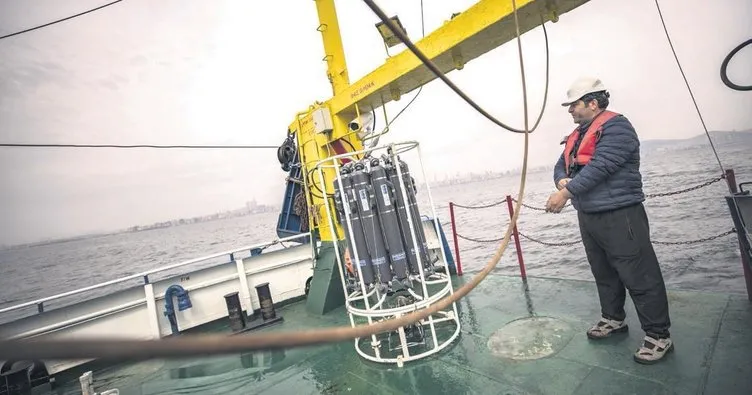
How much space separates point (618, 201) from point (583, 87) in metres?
1.00

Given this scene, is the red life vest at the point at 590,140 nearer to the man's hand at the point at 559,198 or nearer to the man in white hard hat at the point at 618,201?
the man in white hard hat at the point at 618,201

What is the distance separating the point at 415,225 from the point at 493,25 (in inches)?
84.5

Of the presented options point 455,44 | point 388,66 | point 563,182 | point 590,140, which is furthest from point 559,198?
point 388,66

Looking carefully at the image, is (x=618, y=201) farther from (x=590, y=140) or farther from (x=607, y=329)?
(x=607, y=329)

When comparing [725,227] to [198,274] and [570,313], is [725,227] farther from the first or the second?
[198,274]

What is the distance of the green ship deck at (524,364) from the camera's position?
2.62 m

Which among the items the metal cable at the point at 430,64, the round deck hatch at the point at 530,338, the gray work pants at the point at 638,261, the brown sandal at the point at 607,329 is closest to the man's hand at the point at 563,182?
the gray work pants at the point at 638,261

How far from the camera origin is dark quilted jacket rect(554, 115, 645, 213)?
8.98 ft

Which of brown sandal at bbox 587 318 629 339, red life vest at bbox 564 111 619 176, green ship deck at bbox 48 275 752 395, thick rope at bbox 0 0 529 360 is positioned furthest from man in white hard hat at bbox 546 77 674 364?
thick rope at bbox 0 0 529 360

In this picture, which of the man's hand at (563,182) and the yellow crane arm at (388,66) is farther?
the yellow crane arm at (388,66)

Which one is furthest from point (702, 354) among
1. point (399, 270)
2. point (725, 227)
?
point (725, 227)

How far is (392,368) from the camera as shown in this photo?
348cm

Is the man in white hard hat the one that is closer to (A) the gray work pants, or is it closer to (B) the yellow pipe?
(A) the gray work pants

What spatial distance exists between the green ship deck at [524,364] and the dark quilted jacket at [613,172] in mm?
1281
